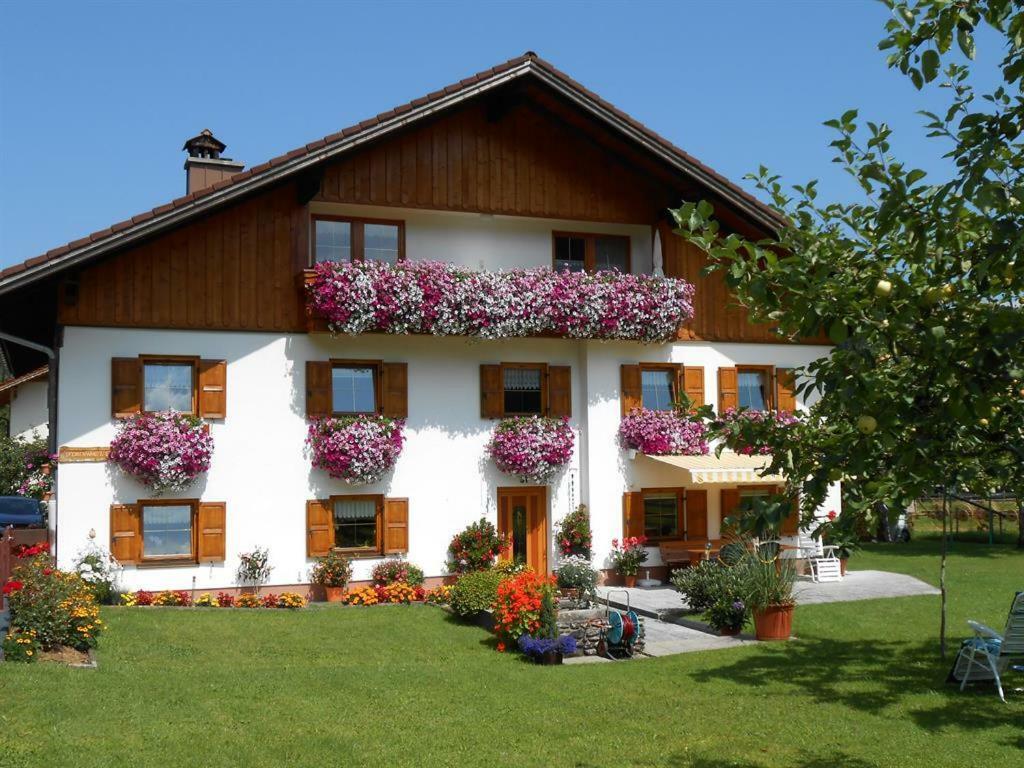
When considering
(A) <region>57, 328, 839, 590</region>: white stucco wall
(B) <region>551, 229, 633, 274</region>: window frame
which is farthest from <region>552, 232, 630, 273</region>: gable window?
(A) <region>57, 328, 839, 590</region>: white stucco wall

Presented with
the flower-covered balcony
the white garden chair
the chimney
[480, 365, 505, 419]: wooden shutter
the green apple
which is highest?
the chimney

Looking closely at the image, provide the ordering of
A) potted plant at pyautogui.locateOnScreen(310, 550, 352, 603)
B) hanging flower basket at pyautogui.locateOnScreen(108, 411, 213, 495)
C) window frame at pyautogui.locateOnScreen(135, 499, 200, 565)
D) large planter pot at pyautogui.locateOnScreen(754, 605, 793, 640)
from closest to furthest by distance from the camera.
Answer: large planter pot at pyautogui.locateOnScreen(754, 605, 793, 640)
hanging flower basket at pyautogui.locateOnScreen(108, 411, 213, 495)
window frame at pyautogui.locateOnScreen(135, 499, 200, 565)
potted plant at pyautogui.locateOnScreen(310, 550, 352, 603)

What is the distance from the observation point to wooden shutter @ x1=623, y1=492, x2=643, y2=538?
2072 cm

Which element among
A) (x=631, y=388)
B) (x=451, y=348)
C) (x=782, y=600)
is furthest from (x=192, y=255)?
(x=782, y=600)

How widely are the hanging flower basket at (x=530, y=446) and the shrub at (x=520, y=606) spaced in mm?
5151

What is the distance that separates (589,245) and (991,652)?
12.3 meters

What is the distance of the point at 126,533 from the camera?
1725 cm

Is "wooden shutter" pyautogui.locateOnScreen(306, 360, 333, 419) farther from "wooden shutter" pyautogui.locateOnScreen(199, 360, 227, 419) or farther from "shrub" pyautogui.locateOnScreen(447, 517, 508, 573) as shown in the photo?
"shrub" pyautogui.locateOnScreen(447, 517, 508, 573)

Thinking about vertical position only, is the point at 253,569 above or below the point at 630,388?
below

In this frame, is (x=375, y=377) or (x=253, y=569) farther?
(x=375, y=377)

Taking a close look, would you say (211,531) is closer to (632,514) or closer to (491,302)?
(491,302)

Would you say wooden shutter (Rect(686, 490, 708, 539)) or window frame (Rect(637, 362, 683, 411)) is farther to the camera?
wooden shutter (Rect(686, 490, 708, 539))

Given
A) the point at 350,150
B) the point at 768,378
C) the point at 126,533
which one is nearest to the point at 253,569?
the point at 126,533

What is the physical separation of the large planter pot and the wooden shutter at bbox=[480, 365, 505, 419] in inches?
284
